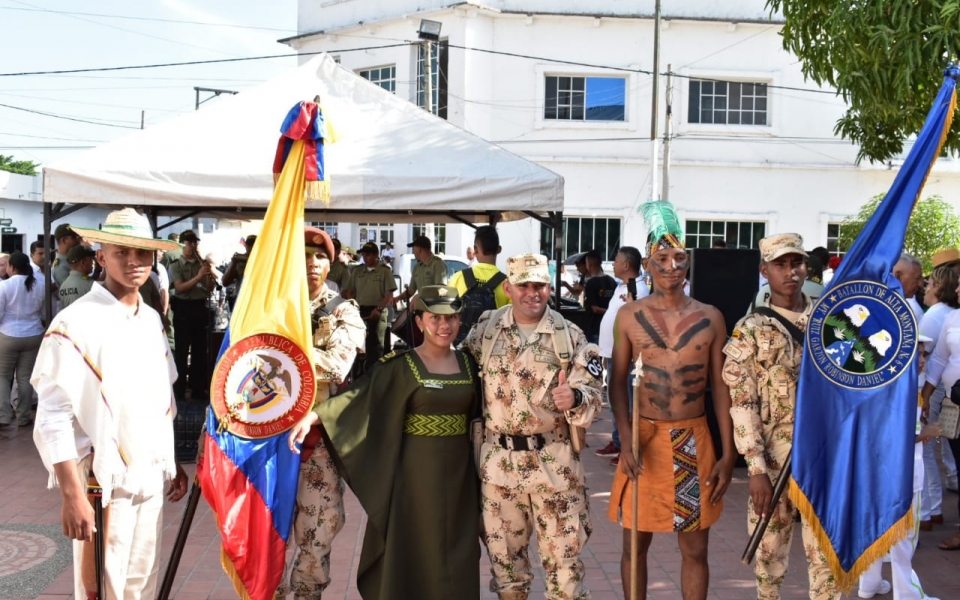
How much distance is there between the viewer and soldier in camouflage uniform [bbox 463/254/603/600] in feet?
13.4

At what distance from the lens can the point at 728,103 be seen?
22641 millimetres

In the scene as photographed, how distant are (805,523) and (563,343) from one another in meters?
1.39

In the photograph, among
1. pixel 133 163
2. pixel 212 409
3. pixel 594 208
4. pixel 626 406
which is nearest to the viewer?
pixel 212 409

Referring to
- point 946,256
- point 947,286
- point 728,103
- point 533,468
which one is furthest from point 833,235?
point 533,468

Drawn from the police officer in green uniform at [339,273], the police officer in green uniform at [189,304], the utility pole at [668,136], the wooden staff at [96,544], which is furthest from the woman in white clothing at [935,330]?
the utility pole at [668,136]

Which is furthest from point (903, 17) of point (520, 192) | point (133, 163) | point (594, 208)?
point (594, 208)

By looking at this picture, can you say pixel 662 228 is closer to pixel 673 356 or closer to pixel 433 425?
pixel 673 356

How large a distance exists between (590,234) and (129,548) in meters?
19.1

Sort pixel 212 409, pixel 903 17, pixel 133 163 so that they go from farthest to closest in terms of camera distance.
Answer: pixel 133 163
pixel 903 17
pixel 212 409

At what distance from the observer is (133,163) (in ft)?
24.8

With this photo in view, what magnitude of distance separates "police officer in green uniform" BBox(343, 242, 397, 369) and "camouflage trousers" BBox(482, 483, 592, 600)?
7722 mm

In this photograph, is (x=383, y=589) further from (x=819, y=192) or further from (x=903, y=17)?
(x=819, y=192)

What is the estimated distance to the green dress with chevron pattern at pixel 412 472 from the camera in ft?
13.6

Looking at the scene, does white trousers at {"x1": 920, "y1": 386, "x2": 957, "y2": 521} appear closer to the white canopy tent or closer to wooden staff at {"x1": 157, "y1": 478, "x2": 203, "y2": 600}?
the white canopy tent
